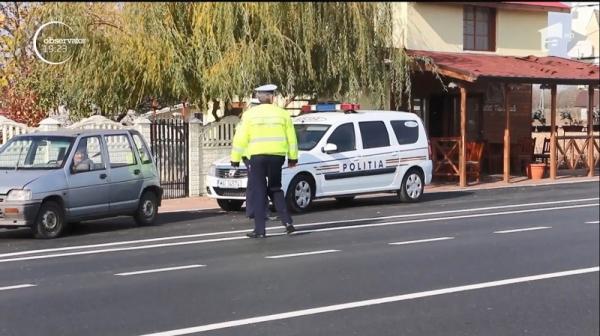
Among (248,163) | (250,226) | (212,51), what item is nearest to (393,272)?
(248,163)

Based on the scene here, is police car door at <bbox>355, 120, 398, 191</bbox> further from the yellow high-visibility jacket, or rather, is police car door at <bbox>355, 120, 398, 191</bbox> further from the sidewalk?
the yellow high-visibility jacket

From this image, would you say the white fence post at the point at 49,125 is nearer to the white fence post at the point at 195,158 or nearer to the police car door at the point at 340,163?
the white fence post at the point at 195,158

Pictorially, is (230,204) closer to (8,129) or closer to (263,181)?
(8,129)

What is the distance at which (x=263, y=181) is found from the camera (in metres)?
10.6

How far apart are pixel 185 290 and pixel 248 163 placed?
10.6 feet

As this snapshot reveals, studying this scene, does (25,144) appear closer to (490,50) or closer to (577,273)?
(577,273)

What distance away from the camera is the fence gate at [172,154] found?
17.0 m

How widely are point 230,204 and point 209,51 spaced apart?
3.82 meters

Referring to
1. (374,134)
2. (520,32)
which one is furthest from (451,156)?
(374,134)

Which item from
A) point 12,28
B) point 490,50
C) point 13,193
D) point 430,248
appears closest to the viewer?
point 430,248

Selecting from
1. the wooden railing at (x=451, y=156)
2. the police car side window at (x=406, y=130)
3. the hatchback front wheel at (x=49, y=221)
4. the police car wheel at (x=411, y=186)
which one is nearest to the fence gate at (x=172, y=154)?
the police car side window at (x=406, y=130)

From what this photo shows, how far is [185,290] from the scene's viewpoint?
7.67 meters

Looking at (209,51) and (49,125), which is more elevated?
(209,51)
